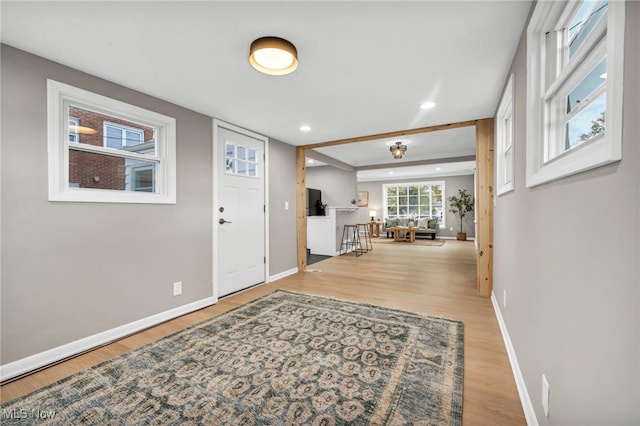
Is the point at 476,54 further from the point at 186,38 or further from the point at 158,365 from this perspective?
the point at 158,365

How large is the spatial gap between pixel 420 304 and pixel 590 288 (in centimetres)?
239

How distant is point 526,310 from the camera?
154 centimetres

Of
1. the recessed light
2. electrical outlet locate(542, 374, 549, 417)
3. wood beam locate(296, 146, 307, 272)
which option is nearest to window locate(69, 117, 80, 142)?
wood beam locate(296, 146, 307, 272)

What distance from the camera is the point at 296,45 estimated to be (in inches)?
73.1

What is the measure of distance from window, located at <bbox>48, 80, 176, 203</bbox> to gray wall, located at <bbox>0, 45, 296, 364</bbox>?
0.22 ft

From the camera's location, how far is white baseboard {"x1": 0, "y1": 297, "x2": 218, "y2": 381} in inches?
71.0

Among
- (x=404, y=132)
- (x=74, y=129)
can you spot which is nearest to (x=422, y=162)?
(x=404, y=132)

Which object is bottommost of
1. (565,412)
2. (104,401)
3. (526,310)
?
(104,401)

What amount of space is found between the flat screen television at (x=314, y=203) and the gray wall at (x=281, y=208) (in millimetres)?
2431

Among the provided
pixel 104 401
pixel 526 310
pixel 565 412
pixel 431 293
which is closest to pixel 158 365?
pixel 104 401

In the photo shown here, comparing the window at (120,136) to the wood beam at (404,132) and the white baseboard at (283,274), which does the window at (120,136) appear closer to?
the white baseboard at (283,274)

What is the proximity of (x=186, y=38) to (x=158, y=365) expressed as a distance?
2.22 meters

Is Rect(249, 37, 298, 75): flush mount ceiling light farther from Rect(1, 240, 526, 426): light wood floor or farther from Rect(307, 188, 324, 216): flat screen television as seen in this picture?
Rect(307, 188, 324, 216): flat screen television
